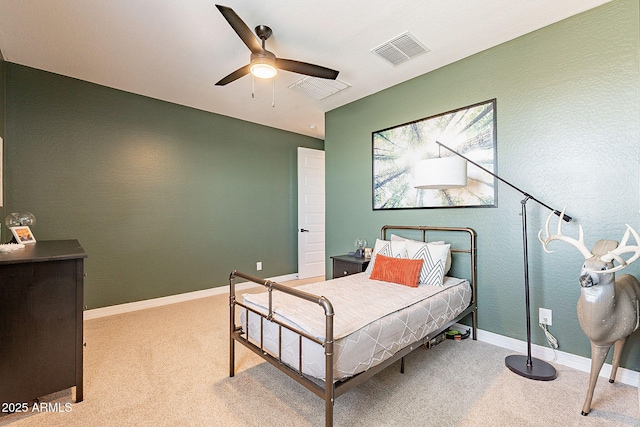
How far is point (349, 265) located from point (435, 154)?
154 centimetres

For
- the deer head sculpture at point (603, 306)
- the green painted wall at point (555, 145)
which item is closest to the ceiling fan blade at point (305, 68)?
the green painted wall at point (555, 145)

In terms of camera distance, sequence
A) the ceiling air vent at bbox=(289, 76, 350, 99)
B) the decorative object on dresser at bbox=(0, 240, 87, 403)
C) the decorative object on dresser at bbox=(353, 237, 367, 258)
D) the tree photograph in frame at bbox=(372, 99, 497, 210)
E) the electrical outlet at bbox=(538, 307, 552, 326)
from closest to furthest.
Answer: the decorative object on dresser at bbox=(0, 240, 87, 403)
the electrical outlet at bbox=(538, 307, 552, 326)
the tree photograph in frame at bbox=(372, 99, 497, 210)
the ceiling air vent at bbox=(289, 76, 350, 99)
the decorative object on dresser at bbox=(353, 237, 367, 258)

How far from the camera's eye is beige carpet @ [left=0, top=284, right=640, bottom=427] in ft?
5.52

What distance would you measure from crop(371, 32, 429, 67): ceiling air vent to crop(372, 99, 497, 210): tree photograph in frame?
667 millimetres

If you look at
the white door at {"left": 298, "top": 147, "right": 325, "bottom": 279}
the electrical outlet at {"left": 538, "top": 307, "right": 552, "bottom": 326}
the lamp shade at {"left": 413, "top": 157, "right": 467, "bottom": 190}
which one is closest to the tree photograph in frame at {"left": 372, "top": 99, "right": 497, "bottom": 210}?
the lamp shade at {"left": 413, "top": 157, "right": 467, "bottom": 190}

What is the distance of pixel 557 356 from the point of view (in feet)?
7.61

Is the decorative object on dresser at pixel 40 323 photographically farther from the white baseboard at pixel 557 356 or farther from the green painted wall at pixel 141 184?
the white baseboard at pixel 557 356

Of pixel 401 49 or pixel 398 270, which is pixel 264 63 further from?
pixel 398 270

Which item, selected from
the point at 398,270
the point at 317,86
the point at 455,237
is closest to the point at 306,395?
the point at 398,270

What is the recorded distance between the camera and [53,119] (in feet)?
10.4

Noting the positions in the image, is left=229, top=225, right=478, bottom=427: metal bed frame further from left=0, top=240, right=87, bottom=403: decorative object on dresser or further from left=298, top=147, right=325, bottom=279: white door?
left=298, top=147, right=325, bottom=279: white door

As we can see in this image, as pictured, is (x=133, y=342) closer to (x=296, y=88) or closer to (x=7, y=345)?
(x=7, y=345)

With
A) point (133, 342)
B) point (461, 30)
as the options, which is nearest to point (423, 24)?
point (461, 30)

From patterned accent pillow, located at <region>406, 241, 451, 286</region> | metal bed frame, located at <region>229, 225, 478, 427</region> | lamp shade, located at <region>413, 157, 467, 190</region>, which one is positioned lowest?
metal bed frame, located at <region>229, 225, 478, 427</region>
